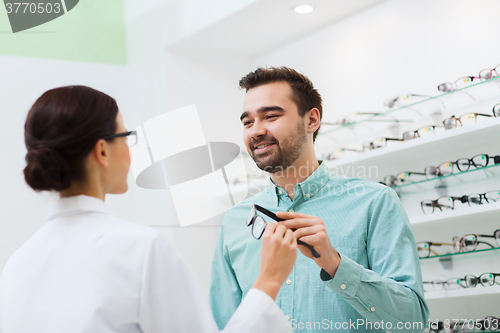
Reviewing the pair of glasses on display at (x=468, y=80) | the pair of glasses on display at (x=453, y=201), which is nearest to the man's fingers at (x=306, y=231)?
the pair of glasses on display at (x=453, y=201)

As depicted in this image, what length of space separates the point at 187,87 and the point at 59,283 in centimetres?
271

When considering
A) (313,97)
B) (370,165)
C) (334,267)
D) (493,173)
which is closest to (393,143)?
(370,165)

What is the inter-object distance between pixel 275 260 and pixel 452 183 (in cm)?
182

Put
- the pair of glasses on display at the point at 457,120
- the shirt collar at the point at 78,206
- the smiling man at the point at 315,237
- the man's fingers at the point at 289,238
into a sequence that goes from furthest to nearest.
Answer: the pair of glasses on display at the point at 457,120, the smiling man at the point at 315,237, the man's fingers at the point at 289,238, the shirt collar at the point at 78,206

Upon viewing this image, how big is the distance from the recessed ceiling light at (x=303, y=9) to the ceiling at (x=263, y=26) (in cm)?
3

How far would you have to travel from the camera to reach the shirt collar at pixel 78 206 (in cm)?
94

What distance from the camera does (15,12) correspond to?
3150mm

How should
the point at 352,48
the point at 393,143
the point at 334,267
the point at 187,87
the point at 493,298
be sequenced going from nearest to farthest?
the point at 334,267 → the point at 493,298 → the point at 393,143 → the point at 352,48 → the point at 187,87

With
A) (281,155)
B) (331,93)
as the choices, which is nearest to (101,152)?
(281,155)

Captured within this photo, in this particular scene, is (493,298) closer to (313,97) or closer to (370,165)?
(370,165)

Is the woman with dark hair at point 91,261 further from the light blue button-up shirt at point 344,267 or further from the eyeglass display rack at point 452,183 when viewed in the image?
the eyeglass display rack at point 452,183

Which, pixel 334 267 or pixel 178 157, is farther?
pixel 178 157

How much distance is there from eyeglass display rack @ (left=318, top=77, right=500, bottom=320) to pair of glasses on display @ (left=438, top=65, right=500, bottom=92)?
0.04m

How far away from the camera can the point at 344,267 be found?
127cm
